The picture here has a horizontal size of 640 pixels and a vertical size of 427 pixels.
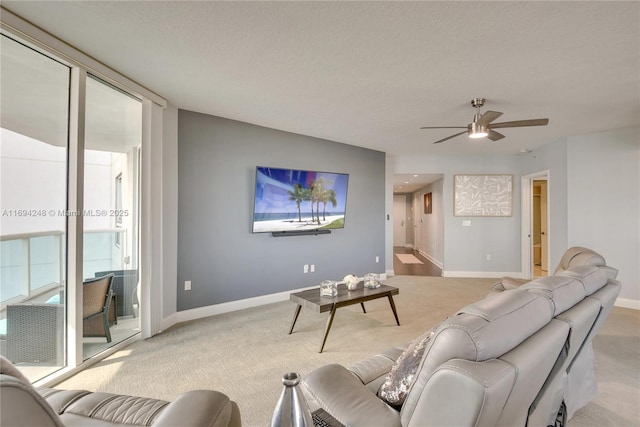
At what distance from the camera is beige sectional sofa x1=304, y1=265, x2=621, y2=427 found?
0.85 meters

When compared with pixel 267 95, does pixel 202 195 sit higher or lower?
lower

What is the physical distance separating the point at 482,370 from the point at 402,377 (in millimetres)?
433

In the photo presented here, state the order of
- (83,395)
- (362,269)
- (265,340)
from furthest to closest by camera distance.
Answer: (362,269)
(265,340)
(83,395)

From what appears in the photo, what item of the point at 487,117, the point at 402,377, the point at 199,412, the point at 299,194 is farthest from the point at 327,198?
the point at 199,412

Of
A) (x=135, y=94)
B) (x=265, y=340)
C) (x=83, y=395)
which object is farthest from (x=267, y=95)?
(x=83, y=395)

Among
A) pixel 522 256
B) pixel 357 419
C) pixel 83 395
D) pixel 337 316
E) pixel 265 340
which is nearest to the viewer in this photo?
pixel 357 419

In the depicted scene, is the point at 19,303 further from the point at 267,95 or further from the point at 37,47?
the point at 267,95

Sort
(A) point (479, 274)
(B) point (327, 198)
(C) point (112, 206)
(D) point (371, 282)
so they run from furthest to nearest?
(A) point (479, 274)
(B) point (327, 198)
(D) point (371, 282)
(C) point (112, 206)

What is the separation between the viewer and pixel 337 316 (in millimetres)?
3842

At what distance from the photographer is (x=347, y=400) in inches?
46.6

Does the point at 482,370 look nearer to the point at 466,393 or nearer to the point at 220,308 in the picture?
the point at 466,393

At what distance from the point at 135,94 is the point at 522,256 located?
6996mm

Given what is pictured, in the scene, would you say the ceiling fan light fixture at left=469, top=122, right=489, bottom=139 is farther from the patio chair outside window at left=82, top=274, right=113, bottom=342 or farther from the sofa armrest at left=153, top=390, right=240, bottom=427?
the patio chair outside window at left=82, top=274, right=113, bottom=342

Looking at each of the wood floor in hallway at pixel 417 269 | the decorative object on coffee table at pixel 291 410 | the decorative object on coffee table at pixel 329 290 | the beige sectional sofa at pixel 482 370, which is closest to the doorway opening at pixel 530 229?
the wood floor in hallway at pixel 417 269
